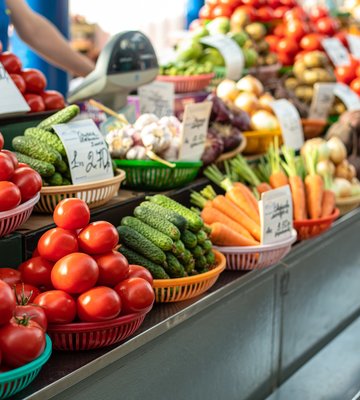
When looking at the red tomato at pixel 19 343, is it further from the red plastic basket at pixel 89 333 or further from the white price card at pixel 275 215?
the white price card at pixel 275 215

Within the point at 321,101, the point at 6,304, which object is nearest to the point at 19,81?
the point at 6,304

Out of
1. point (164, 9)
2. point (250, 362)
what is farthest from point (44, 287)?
point (164, 9)

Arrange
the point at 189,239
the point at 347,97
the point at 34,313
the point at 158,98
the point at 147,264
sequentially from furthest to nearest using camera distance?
the point at 347,97 → the point at 158,98 → the point at 189,239 → the point at 147,264 → the point at 34,313

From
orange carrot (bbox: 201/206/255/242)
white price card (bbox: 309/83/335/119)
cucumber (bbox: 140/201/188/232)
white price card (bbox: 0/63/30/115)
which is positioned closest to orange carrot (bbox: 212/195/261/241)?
orange carrot (bbox: 201/206/255/242)

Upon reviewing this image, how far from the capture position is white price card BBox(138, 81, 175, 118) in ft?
10.5

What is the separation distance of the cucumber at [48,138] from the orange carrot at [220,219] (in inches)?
23.9

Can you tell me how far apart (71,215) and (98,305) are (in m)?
0.26

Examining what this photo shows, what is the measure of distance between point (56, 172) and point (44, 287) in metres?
0.48

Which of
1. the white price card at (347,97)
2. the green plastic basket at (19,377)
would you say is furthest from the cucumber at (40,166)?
the white price card at (347,97)

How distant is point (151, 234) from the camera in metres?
2.21

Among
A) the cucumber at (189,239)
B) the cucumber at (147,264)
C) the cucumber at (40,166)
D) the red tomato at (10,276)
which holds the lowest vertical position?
the cucumber at (147,264)

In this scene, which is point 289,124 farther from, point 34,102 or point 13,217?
point 13,217

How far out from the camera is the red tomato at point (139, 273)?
1.96 m

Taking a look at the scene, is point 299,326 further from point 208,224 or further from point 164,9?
point 164,9
